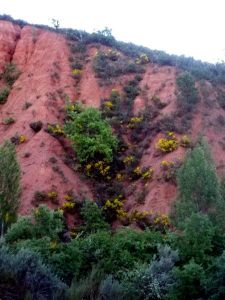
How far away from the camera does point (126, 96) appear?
30062 millimetres

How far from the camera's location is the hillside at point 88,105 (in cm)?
2338

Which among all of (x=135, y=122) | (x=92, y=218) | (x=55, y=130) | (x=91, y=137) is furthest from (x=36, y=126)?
(x=92, y=218)

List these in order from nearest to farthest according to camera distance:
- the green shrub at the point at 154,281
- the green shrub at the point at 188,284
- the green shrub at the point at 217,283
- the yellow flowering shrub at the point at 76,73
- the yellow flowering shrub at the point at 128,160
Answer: the green shrub at the point at 217,283, the green shrub at the point at 154,281, the green shrub at the point at 188,284, the yellow flowering shrub at the point at 128,160, the yellow flowering shrub at the point at 76,73

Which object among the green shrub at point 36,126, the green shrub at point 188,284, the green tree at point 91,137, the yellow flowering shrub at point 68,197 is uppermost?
the green shrub at point 188,284

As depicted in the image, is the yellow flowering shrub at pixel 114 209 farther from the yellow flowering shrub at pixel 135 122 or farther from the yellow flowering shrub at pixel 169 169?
the yellow flowering shrub at pixel 135 122

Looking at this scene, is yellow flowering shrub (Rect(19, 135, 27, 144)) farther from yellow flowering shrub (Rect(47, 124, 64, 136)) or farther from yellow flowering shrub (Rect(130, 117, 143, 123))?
yellow flowering shrub (Rect(130, 117, 143, 123))

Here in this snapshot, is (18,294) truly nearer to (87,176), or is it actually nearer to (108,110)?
(87,176)

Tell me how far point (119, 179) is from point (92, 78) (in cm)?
935

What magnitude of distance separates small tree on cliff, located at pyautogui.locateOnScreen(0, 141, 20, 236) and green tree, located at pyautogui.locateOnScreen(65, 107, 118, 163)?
7062mm

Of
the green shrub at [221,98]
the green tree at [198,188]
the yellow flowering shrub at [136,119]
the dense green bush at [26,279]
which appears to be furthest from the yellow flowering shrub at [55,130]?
the dense green bush at [26,279]

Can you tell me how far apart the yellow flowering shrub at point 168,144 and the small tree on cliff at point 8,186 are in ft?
30.7

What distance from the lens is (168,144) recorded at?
81.9 ft

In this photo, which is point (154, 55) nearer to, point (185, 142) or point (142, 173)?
point (185, 142)

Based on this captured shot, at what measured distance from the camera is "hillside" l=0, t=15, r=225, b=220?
23.4m
